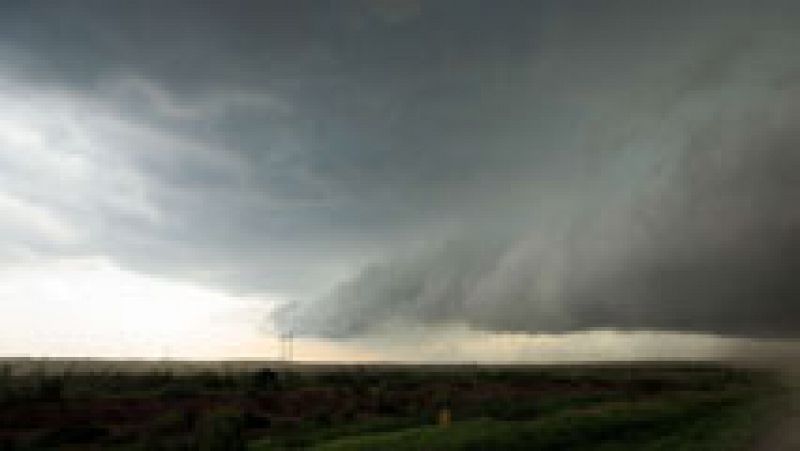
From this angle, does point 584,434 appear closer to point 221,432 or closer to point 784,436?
Result: point 784,436

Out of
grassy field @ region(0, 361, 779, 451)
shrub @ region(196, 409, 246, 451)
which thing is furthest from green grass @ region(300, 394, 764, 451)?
shrub @ region(196, 409, 246, 451)

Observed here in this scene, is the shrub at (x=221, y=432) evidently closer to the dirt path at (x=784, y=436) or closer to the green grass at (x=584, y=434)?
the green grass at (x=584, y=434)

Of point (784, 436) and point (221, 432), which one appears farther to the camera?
point (221, 432)

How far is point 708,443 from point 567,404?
33.9 m

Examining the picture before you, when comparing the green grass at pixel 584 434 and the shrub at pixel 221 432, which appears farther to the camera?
the shrub at pixel 221 432

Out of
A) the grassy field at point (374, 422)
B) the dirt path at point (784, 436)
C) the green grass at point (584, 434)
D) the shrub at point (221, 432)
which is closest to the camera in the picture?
the dirt path at point (784, 436)

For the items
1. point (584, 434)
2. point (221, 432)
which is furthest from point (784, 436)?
point (221, 432)

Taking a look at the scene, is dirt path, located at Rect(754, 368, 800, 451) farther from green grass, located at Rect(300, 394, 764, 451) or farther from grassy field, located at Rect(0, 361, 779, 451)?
green grass, located at Rect(300, 394, 764, 451)

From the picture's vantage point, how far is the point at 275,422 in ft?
210

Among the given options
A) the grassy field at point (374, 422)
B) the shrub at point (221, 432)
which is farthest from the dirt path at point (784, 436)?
the shrub at point (221, 432)

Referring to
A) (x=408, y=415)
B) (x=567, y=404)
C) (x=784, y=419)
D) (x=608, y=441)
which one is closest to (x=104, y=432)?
(x=408, y=415)

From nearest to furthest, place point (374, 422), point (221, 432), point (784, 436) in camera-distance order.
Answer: point (784, 436) → point (221, 432) → point (374, 422)

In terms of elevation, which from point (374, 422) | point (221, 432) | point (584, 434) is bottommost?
point (584, 434)

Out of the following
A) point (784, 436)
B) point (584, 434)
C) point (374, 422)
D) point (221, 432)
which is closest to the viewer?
point (784, 436)
